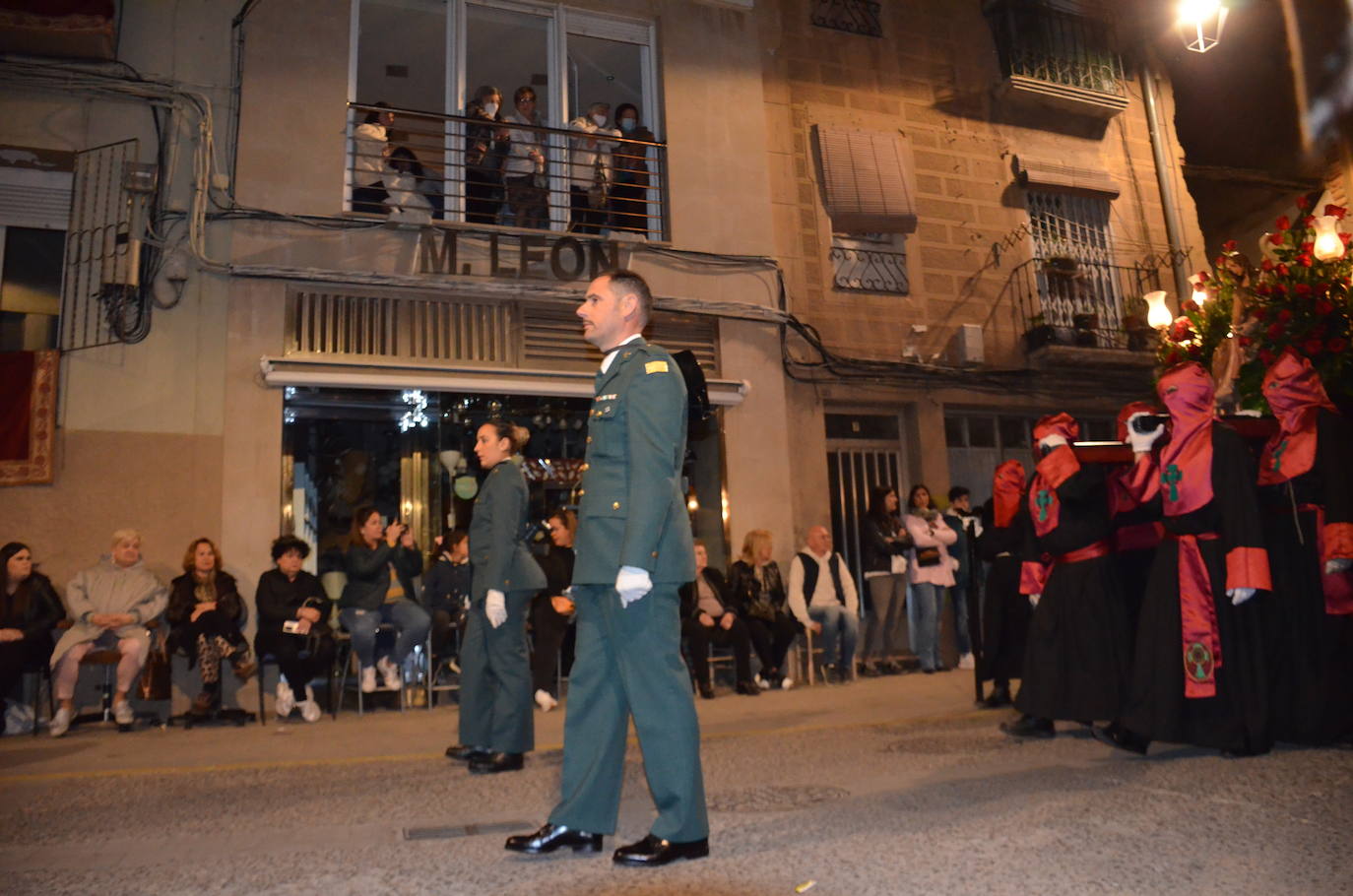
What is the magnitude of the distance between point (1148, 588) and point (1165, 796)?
4.96 feet

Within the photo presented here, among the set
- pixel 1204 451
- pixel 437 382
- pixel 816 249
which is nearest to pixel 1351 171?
pixel 1204 451

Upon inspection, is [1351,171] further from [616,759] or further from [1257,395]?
[1257,395]

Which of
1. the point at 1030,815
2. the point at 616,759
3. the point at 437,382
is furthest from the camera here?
the point at 437,382

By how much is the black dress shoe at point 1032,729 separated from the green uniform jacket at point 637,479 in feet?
10.1

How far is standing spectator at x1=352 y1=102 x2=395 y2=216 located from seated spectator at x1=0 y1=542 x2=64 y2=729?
14.4 feet

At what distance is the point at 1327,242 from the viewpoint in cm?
650

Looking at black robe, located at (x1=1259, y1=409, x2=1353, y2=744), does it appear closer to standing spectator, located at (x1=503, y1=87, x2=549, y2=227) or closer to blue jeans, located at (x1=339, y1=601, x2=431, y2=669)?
blue jeans, located at (x1=339, y1=601, x2=431, y2=669)

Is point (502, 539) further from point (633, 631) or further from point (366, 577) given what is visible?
point (366, 577)

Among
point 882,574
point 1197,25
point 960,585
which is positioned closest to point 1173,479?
point 1197,25

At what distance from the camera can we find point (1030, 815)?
3.56 meters

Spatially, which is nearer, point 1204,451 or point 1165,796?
point 1165,796

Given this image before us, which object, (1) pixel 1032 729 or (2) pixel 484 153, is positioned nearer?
(1) pixel 1032 729

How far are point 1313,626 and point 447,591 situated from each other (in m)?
6.44

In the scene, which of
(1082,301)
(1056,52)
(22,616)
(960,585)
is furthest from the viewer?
(1056,52)
